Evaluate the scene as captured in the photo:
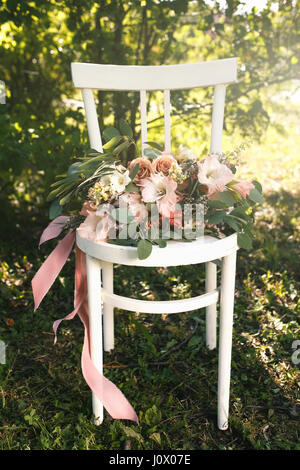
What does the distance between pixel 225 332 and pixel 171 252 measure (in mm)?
382

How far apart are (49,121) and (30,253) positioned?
82cm

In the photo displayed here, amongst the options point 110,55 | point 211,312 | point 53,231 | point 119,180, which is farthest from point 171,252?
point 110,55

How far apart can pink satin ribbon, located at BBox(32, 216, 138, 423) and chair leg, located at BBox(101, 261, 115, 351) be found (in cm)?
20

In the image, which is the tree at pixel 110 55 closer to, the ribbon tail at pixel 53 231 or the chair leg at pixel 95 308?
the ribbon tail at pixel 53 231

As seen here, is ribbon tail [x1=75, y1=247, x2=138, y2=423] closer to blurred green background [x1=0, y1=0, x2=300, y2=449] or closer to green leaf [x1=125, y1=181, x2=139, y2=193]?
blurred green background [x1=0, y1=0, x2=300, y2=449]

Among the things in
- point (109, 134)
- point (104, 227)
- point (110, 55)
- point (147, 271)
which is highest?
point (110, 55)

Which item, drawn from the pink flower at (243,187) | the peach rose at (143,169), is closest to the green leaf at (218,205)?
the pink flower at (243,187)

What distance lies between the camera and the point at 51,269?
158cm

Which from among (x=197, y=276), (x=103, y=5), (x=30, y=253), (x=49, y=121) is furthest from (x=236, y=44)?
(x=30, y=253)

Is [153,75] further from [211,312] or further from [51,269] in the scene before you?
[211,312]

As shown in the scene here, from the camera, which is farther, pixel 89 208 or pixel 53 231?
pixel 53 231

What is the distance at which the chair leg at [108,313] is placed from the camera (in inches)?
73.3

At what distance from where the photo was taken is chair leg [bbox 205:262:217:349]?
181 cm

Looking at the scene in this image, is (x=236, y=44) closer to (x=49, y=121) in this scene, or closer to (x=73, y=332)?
(x=49, y=121)
